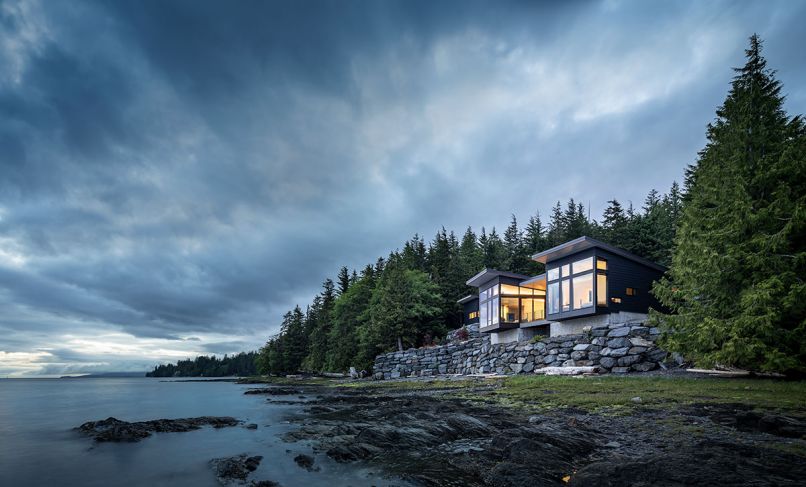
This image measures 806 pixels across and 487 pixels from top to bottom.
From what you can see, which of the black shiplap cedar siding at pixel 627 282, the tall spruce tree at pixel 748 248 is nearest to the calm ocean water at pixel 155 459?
the tall spruce tree at pixel 748 248

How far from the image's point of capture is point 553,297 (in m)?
27.0

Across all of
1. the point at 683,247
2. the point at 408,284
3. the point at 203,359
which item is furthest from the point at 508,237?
the point at 203,359

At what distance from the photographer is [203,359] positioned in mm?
145000

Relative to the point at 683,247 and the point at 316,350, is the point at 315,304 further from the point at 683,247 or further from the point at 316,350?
the point at 683,247

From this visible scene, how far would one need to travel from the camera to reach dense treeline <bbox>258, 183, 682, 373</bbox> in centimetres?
4062

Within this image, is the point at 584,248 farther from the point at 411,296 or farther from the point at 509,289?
the point at 411,296

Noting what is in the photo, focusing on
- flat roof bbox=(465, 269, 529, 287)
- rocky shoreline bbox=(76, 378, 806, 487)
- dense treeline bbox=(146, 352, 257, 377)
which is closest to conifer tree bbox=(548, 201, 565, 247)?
flat roof bbox=(465, 269, 529, 287)

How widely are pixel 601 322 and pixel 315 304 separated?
53659mm

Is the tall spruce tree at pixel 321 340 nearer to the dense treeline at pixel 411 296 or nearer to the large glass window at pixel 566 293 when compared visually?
the dense treeline at pixel 411 296

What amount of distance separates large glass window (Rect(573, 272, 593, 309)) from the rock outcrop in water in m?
20.4

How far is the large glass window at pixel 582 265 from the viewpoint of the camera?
24.7m

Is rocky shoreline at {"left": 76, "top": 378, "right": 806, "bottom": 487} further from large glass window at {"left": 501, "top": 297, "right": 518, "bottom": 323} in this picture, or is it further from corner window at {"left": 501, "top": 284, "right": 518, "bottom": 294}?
corner window at {"left": 501, "top": 284, "right": 518, "bottom": 294}

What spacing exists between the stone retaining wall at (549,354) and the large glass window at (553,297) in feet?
8.93

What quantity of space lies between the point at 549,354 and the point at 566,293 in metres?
4.52
